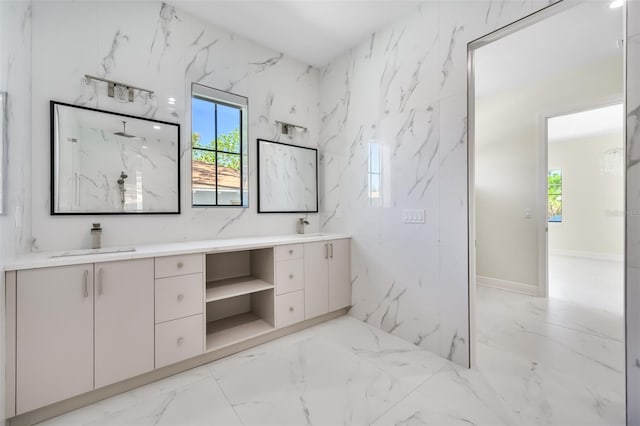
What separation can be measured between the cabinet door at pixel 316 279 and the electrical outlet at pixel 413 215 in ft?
2.84

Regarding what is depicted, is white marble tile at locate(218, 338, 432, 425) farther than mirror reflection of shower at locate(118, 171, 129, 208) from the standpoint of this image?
No

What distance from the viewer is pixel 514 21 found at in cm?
180

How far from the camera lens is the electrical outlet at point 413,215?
2363mm

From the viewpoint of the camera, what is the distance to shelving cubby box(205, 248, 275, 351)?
2.32m

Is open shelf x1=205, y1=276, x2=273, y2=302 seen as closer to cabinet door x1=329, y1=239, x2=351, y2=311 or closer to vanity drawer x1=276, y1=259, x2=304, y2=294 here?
vanity drawer x1=276, y1=259, x2=304, y2=294

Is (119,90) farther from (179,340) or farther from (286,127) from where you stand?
(179,340)

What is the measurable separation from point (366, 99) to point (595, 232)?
7.28 metres

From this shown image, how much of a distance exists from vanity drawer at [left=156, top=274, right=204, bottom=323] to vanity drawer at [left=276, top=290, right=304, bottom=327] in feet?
2.37

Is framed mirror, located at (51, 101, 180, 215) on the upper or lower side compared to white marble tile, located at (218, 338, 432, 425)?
upper

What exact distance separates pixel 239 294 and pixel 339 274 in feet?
3.69

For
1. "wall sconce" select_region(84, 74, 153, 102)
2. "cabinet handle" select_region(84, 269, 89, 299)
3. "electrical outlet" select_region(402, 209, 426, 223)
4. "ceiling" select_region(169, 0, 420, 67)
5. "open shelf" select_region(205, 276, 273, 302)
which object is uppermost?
"ceiling" select_region(169, 0, 420, 67)

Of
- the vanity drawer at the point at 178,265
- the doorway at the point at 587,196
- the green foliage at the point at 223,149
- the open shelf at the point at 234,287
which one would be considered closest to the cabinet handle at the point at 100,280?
the vanity drawer at the point at 178,265

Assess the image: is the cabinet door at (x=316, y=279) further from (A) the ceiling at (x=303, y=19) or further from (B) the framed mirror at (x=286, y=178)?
(A) the ceiling at (x=303, y=19)

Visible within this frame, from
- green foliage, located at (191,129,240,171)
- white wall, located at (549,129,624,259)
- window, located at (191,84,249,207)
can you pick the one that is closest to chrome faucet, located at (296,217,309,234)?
window, located at (191,84,249,207)
